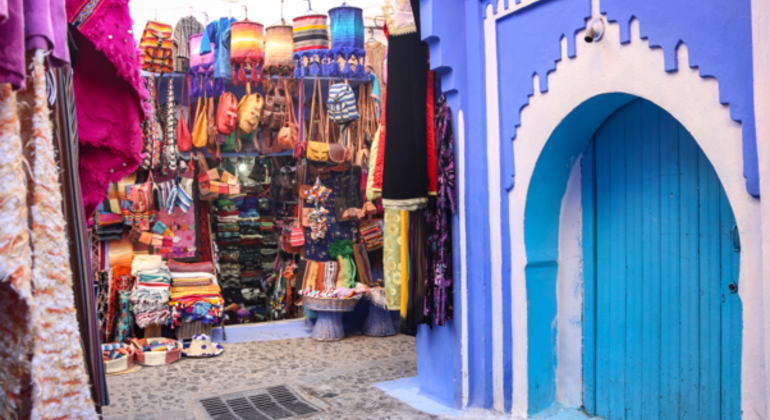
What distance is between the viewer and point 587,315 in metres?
3.47

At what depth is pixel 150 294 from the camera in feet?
19.2

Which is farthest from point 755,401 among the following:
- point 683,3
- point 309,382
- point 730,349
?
point 309,382

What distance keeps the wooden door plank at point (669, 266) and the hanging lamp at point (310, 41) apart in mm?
4112

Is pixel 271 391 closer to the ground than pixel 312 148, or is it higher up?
closer to the ground

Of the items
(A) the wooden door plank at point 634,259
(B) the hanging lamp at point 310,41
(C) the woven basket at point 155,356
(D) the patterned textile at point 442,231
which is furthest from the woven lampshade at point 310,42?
(A) the wooden door plank at point 634,259

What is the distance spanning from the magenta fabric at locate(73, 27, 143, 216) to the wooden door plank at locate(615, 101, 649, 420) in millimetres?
2664

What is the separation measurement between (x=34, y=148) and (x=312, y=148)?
5555mm

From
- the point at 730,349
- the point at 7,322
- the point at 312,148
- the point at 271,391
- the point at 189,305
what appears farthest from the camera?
the point at 312,148

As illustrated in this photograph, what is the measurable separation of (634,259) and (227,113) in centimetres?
496

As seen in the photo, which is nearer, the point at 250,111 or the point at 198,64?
the point at 198,64

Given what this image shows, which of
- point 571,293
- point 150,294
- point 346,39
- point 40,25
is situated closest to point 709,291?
point 571,293

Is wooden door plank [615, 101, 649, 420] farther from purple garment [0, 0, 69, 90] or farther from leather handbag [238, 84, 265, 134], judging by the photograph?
leather handbag [238, 84, 265, 134]

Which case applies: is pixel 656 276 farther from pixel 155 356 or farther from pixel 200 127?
pixel 200 127

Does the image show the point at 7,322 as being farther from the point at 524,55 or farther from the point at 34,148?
the point at 524,55
